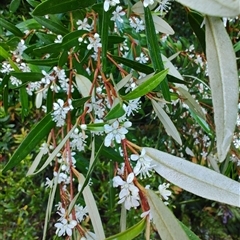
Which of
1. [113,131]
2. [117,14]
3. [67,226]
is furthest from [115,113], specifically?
[117,14]

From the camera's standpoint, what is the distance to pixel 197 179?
38 cm

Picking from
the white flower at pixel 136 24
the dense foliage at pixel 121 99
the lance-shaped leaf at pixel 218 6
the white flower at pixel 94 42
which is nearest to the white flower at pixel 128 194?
the dense foliage at pixel 121 99

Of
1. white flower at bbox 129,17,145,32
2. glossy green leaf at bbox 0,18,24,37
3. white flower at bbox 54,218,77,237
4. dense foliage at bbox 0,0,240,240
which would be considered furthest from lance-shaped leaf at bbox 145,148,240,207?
glossy green leaf at bbox 0,18,24,37

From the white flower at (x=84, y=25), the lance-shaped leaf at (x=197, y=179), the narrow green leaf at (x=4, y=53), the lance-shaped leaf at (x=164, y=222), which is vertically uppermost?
the white flower at (x=84, y=25)

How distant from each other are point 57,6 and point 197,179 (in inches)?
9.4

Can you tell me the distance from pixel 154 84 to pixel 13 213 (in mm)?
1199

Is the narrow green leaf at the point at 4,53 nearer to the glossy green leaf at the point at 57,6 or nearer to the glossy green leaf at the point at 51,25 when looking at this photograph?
the glossy green leaf at the point at 51,25

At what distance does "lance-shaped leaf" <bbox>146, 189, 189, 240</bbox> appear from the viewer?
0.34 meters

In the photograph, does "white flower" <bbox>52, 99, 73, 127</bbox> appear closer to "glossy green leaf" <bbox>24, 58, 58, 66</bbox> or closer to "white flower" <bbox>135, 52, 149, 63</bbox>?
"glossy green leaf" <bbox>24, 58, 58, 66</bbox>

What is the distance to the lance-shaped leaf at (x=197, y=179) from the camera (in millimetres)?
358

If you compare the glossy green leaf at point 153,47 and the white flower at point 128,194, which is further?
the glossy green leaf at point 153,47

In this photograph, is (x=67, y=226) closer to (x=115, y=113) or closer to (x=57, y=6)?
(x=115, y=113)

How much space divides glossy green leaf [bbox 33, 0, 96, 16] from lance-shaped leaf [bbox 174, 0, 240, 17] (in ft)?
0.61

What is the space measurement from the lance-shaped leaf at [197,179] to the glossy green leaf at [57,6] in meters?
0.19
